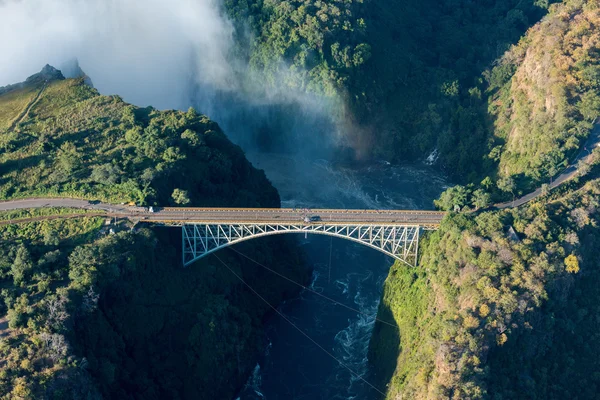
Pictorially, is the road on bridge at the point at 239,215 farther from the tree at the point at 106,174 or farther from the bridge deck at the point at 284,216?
the tree at the point at 106,174

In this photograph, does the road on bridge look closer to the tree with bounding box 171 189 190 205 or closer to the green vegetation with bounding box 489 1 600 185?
the tree with bounding box 171 189 190 205

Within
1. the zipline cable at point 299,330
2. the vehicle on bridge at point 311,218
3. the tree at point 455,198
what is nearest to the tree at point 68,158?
the zipline cable at point 299,330

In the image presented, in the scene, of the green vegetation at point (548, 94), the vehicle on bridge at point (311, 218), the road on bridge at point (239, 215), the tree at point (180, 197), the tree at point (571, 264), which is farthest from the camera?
the green vegetation at point (548, 94)

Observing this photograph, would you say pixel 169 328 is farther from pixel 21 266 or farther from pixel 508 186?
pixel 508 186

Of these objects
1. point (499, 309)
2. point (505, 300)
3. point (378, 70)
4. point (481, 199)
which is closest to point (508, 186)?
point (481, 199)

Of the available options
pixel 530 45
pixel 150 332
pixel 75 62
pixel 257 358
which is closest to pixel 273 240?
pixel 257 358

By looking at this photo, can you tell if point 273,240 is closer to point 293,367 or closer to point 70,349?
point 293,367

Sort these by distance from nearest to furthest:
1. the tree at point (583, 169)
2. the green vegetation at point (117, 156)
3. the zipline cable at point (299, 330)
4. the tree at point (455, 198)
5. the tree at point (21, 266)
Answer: the tree at point (21, 266) < the zipline cable at point (299, 330) < the green vegetation at point (117, 156) < the tree at point (455, 198) < the tree at point (583, 169)
